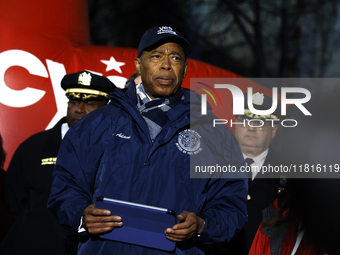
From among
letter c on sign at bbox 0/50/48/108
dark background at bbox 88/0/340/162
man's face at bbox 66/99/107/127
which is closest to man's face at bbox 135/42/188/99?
man's face at bbox 66/99/107/127

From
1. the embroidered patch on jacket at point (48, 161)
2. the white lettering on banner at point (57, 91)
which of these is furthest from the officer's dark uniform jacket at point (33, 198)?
the white lettering on banner at point (57, 91)

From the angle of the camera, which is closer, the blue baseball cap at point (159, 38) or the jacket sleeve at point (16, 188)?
the blue baseball cap at point (159, 38)

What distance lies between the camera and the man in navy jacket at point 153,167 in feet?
4.83

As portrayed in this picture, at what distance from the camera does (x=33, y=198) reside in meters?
2.69

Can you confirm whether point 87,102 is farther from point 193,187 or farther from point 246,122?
point 193,187

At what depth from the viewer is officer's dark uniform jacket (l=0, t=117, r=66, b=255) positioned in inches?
99.3

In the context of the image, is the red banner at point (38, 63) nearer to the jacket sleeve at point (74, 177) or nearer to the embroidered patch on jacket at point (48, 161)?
the embroidered patch on jacket at point (48, 161)

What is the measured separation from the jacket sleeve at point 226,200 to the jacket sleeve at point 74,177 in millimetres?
545

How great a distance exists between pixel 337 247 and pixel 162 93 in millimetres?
1114

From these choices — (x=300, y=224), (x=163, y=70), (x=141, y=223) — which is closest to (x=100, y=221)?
(x=141, y=223)

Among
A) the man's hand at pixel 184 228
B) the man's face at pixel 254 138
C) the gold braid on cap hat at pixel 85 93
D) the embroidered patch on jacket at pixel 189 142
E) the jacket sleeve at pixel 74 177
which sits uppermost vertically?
the gold braid on cap hat at pixel 85 93

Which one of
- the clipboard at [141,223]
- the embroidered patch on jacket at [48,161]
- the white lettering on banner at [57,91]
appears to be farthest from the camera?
the white lettering on banner at [57,91]

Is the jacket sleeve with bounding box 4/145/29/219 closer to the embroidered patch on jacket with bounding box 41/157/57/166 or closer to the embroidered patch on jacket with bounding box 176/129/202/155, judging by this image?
the embroidered patch on jacket with bounding box 41/157/57/166

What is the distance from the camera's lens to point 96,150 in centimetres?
158
